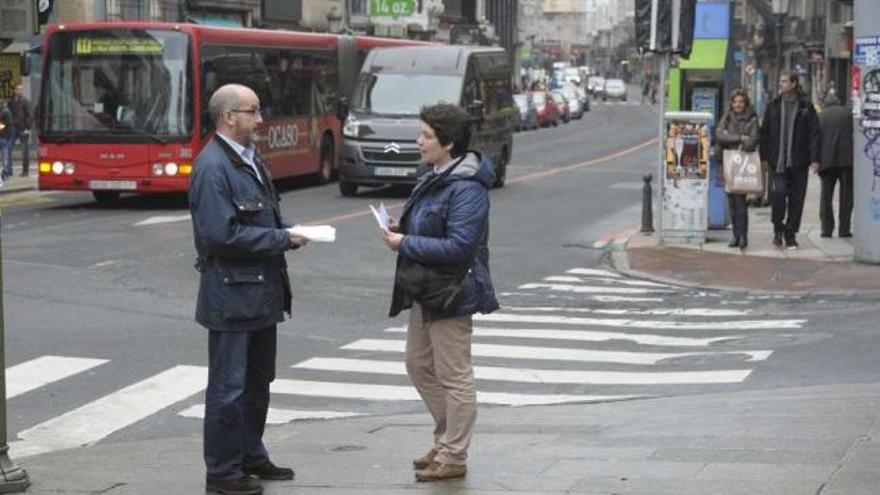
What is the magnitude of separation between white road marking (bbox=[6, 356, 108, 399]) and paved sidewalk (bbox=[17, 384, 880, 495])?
2.15m

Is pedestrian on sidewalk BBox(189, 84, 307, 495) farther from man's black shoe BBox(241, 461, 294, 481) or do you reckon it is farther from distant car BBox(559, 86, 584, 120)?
distant car BBox(559, 86, 584, 120)

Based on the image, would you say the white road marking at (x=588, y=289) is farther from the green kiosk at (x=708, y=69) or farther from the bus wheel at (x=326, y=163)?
the bus wheel at (x=326, y=163)

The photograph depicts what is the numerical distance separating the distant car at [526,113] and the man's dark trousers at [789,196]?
146 ft

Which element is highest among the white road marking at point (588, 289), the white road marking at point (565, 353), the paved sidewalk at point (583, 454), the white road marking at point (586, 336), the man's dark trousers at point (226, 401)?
the man's dark trousers at point (226, 401)

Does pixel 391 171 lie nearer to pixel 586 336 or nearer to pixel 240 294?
pixel 586 336

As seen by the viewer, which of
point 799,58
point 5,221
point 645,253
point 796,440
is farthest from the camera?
point 799,58

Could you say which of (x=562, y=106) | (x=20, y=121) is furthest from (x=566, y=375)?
(x=562, y=106)

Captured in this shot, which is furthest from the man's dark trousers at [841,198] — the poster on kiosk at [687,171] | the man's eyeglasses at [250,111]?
the man's eyeglasses at [250,111]

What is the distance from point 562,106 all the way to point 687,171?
188 ft

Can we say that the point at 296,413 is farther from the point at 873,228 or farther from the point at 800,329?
the point at 873,228

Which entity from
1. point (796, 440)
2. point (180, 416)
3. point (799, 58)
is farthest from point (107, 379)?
point (799, 58)

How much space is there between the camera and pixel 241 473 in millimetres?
7387

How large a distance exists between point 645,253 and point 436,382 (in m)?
11.7

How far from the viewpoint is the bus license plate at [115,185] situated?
2502 cm
